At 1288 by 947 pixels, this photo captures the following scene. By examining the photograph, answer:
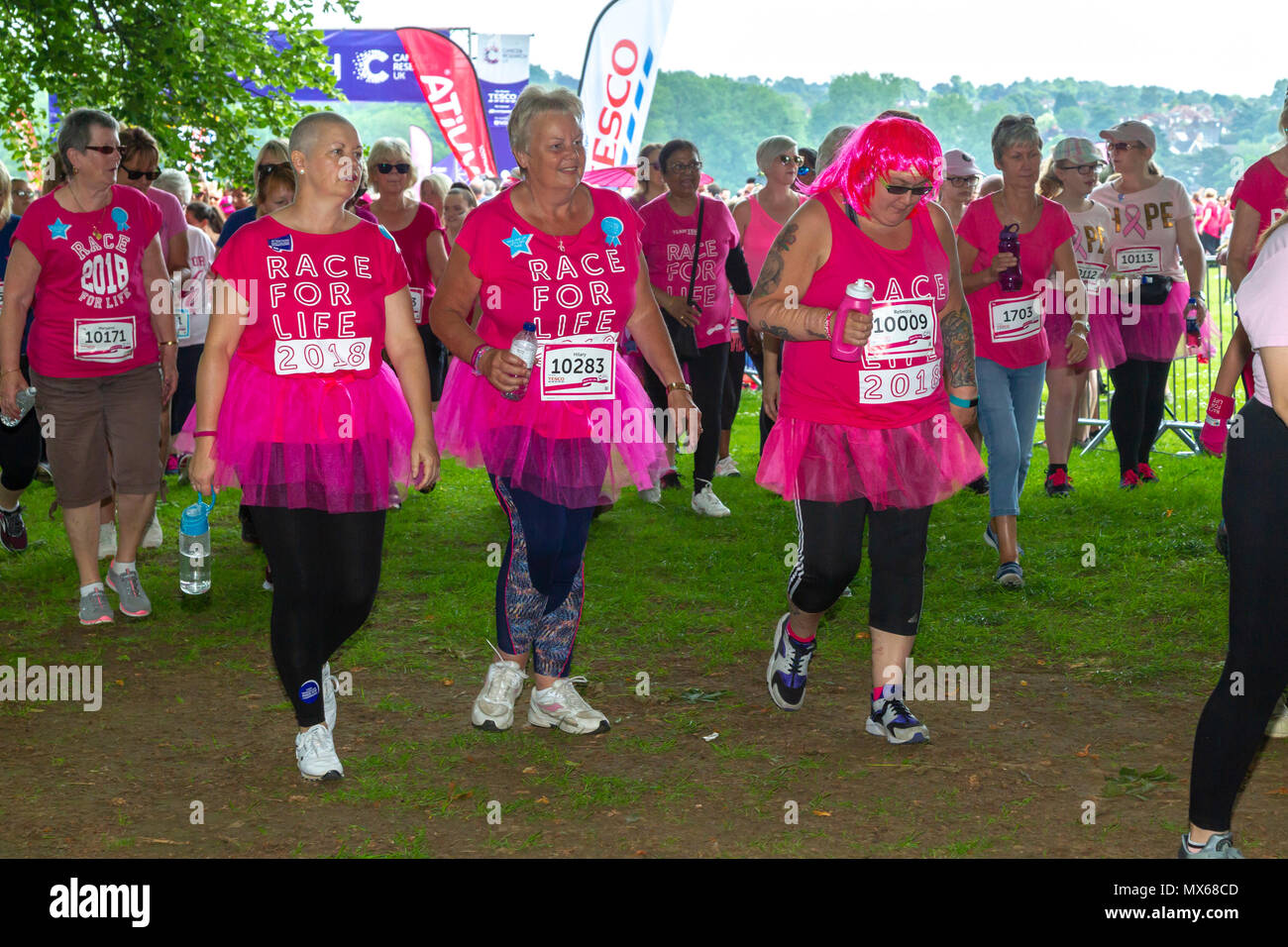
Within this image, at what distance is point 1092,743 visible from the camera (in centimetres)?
511

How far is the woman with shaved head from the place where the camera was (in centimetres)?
446

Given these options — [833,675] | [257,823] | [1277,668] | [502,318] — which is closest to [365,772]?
[257,823]

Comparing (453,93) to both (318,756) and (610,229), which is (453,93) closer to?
(610,229)

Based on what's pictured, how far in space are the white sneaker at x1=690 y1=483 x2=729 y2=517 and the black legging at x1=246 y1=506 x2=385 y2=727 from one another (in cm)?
510

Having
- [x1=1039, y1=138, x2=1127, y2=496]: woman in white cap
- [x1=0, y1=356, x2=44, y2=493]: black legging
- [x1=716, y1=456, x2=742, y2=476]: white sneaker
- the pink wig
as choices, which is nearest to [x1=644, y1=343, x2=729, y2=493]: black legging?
[x1=716, y1=456, x2=742, y2=476]: white sneaker

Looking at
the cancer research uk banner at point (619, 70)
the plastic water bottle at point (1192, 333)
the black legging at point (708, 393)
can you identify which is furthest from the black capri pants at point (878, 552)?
the cancer research uk banner at point (619, 70)

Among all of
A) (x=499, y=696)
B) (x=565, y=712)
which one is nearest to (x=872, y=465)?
(x=565, y=712)

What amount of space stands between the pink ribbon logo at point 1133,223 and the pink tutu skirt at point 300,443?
7.13m

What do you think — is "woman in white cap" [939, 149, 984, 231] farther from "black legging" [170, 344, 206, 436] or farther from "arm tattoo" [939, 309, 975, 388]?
"black legging" [170, 344, 206, 436]

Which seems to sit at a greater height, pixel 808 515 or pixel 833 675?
pixel 808 515

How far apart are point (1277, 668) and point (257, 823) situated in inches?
121

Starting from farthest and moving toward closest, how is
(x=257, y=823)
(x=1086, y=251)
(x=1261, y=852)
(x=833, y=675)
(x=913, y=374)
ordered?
(x=1086, y=251), (x=833, y=675), (x=913, y=374), (x=257, y=823), (x=1261, y=852)

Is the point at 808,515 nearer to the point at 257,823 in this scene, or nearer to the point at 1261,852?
the point at 1261,852

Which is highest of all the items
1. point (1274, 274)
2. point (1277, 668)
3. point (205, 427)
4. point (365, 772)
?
point (1274, 274)
